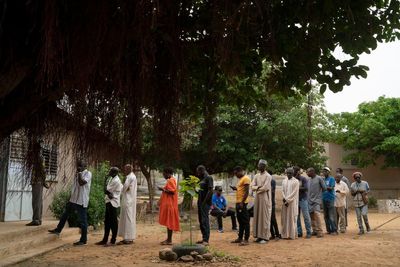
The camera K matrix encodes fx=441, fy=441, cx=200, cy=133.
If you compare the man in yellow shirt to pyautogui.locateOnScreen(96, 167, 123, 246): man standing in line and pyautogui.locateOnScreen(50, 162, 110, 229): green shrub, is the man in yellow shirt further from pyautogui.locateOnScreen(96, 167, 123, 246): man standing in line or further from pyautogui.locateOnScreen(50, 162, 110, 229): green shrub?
pyautogui.locateOnScreen(50, 162, 110, 229): green shrub

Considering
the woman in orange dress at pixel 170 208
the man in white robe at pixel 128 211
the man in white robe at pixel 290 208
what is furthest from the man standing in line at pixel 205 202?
the man in white robe at pixel 290 208

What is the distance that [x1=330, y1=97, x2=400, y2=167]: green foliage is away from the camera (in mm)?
23969

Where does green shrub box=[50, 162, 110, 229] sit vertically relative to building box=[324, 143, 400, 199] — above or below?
below

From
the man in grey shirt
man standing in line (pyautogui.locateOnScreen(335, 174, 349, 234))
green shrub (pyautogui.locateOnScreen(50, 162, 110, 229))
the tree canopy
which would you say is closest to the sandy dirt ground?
the man in grey shirt

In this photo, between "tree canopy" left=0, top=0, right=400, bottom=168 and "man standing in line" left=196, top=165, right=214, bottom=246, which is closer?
"tree canopy" left=0, top=0, right=400, bottom=168

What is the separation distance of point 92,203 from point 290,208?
5393 mm

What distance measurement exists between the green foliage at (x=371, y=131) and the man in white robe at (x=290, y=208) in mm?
13983

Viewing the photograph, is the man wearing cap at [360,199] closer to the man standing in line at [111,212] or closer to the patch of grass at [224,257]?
the patch of grass at [224,257]

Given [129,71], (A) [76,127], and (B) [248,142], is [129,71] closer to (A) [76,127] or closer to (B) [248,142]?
(A) [76,127]

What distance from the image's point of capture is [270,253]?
28.5 feet

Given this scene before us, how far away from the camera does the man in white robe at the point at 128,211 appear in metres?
10.0

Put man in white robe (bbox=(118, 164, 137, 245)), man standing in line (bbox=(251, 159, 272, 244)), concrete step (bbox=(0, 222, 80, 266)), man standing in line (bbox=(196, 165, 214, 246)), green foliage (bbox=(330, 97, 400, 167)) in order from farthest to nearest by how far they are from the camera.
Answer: green foliage (bbox=(330, 97, 400, 167)) → man standing in line (bbox=(251, 159, 272, 244)) → man in white robe (bbox=(118, 164, 137, 245)) → man standing in line (bbox=(196, 165, 214, 246)) → concrete step (bbox=(0, 222, 80, 266))

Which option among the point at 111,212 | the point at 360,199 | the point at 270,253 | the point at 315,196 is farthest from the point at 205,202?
the point at 360,199

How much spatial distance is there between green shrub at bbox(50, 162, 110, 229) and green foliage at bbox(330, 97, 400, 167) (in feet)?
52.1
